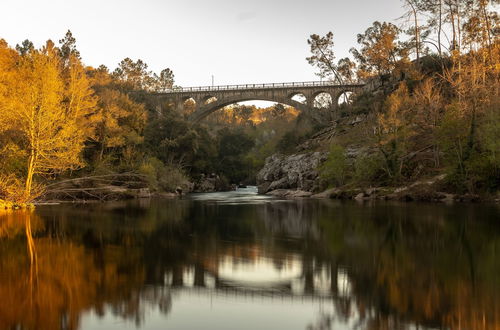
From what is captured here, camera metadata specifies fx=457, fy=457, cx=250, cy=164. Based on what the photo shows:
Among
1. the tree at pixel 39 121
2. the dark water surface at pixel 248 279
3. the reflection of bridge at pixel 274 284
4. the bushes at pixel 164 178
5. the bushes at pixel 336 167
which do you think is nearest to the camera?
the dark water surface at pixel 248 279

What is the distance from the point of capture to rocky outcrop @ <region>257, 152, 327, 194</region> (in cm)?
6175

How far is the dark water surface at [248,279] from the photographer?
7977mm

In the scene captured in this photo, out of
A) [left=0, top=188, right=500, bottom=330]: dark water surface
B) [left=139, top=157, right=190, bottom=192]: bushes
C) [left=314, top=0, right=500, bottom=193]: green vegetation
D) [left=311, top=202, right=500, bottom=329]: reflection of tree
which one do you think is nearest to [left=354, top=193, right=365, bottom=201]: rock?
[left=314, top=0, right=500, bottom=193]: green vegetation

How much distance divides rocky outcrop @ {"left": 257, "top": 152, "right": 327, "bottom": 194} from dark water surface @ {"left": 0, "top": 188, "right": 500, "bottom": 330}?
41.0 m

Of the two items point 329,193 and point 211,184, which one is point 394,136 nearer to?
point 329,193

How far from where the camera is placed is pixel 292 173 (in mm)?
65438

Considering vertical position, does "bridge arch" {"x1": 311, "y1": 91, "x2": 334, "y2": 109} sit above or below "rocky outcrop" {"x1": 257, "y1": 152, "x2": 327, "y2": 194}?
above

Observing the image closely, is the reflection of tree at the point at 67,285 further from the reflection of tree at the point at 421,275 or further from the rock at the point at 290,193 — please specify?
the rock at the point at 290,193

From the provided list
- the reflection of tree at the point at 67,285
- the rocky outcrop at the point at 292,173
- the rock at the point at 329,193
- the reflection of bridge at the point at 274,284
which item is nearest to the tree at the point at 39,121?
the reflection of tree at the point at 67,285

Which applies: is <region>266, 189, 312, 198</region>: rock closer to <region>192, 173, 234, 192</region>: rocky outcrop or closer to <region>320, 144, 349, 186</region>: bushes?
<region>320, 144, 349, 186</region>: bushes

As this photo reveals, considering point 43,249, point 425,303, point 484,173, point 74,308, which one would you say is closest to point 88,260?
point 43,249

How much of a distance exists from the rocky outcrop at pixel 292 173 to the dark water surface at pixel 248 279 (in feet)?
135

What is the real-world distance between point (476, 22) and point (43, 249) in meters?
49.4

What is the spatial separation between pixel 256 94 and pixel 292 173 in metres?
33.3
